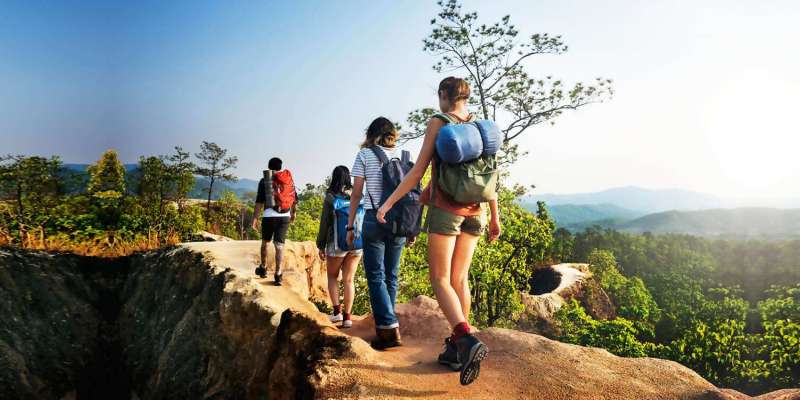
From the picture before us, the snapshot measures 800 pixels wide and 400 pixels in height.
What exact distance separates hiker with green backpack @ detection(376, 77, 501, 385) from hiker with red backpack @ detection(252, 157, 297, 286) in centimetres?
454

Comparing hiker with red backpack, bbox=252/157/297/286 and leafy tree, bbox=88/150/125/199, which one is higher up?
leafy tree, bbox=88/150/125/199

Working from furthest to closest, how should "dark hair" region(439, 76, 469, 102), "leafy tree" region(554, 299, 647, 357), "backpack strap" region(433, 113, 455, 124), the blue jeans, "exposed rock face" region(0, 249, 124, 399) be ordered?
"exposed rock face" region(0, 249, 124, 399), "leafy tree" region(554, 299, 647, 357), the blue jeans, "dark hair" region(439, 76, 469, 102), "backpack strap" region(433, 113, 455, 124)

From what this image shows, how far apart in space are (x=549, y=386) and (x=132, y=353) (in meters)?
10.8

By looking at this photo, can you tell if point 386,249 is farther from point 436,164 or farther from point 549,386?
point 549,386

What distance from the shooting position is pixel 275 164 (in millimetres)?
8648

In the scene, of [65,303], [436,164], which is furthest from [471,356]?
[65,303]

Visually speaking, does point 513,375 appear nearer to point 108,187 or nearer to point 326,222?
point 326,222

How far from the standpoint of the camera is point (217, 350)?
8391 mm

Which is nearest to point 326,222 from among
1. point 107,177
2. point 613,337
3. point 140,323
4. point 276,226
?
point 276,226

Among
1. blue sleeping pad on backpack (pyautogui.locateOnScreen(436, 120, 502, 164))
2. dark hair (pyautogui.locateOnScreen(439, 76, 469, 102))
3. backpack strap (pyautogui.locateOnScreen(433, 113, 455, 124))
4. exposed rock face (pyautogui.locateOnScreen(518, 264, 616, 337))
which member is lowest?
exposed rock face (pyautogui.locateOnScreen(518, 264, 616, 337))

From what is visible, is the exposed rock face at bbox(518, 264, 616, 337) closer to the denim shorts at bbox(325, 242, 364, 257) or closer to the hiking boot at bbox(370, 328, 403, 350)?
the denim shorts at bbox(325, 242, 364, 257)

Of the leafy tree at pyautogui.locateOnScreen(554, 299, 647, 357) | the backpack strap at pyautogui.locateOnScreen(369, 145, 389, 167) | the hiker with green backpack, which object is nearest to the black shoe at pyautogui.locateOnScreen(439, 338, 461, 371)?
the hiker with green backpack

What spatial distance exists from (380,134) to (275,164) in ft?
12.7

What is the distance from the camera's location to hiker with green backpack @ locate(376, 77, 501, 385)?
3.98 meters
